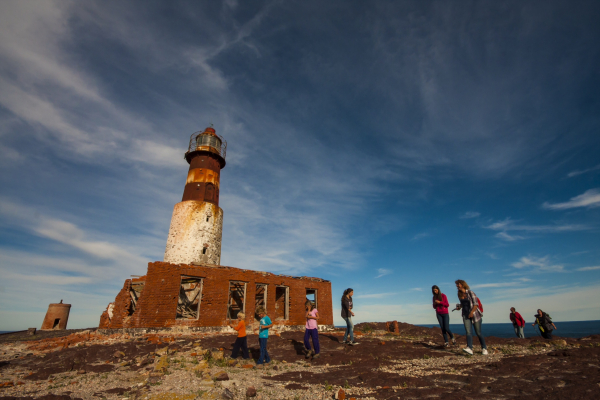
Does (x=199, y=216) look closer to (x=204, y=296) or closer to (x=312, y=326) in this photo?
(x=204, y=296)

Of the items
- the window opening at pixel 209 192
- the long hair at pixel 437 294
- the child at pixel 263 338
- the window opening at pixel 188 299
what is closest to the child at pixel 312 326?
the child at pixel 263 338

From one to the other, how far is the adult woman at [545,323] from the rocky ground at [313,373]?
0.78 meters

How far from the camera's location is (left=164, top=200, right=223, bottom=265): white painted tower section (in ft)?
57.2

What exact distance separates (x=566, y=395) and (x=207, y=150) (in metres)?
21.2

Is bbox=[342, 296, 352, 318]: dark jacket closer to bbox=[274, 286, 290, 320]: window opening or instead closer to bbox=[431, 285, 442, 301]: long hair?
bbox=[431, 285, 442, 301]: long hair

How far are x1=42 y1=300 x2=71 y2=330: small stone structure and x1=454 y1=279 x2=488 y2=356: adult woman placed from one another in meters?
30.3

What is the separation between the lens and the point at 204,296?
46.2 feet

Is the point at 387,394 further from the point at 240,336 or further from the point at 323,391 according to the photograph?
the point at 240,336

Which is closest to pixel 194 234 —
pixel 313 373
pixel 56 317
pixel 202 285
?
pixel 202 285

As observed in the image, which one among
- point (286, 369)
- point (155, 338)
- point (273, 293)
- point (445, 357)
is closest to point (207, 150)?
point (273, 293)

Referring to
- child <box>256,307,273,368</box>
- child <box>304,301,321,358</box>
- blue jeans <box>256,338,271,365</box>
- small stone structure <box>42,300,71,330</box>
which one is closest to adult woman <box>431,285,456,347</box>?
child <box>304,301,321,358</box>

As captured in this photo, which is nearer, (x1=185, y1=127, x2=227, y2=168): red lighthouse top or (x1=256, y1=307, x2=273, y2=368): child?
(x1=256, y1=307, x2=273, y2=368): child

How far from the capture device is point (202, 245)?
17766 mm

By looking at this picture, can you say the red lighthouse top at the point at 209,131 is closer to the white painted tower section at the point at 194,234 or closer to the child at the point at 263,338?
the white painted tower section at the point at 194,234
